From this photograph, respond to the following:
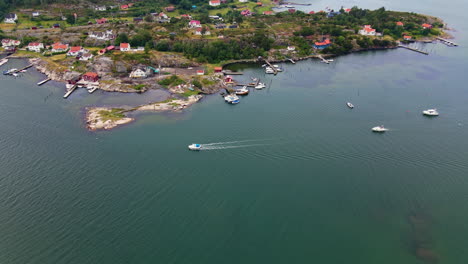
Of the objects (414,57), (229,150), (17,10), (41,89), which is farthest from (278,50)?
(17,10)

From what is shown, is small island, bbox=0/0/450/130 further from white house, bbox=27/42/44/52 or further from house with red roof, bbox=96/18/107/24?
house with red roof, bbox=96/18/107/24

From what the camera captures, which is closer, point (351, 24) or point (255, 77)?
point (255, 77)

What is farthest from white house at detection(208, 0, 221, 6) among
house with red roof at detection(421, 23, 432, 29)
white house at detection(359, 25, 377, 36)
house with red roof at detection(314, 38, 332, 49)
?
house with red roof at detection(421, 23, 432, 29)

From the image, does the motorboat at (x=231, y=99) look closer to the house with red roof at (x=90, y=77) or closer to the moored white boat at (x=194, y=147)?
the moored white boat at (x=194, y=147)

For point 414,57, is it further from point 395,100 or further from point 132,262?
point 132,262

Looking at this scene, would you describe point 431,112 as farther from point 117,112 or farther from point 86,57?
point 86,57

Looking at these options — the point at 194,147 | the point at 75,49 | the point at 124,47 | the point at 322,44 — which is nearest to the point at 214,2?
the point at 322,44

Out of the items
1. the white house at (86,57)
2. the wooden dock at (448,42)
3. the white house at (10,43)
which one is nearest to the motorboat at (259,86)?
the white house at (86,57)
